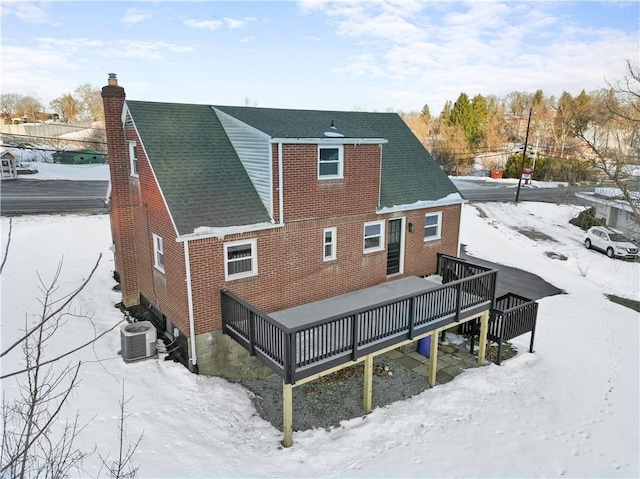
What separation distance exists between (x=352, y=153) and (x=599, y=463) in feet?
30.9

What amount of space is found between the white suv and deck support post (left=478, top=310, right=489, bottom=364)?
16.3 metres

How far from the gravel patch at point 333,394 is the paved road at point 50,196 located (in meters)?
17.5

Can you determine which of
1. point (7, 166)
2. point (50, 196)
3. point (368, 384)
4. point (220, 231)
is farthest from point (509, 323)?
point (7, 166)

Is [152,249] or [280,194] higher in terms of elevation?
[280,194]

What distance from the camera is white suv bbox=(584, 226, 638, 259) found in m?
25.0

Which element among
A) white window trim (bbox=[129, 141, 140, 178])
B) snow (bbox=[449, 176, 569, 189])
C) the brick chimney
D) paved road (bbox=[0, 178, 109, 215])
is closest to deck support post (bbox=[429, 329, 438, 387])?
the brick chimney

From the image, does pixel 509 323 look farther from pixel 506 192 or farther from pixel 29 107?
pixel 29 107

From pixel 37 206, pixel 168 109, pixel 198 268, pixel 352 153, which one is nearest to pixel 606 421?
pixel 352 153

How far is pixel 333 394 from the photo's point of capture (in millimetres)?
11117

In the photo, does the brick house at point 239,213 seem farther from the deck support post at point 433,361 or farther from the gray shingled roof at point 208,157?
the deck support post at point 433,361

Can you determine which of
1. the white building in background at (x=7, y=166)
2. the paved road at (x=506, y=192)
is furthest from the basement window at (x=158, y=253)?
the white building in background at (x=7, y=166)

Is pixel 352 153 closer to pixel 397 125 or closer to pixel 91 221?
pixel 397 125

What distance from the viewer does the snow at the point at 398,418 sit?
27.9ft

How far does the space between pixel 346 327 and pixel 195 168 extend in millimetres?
5798
